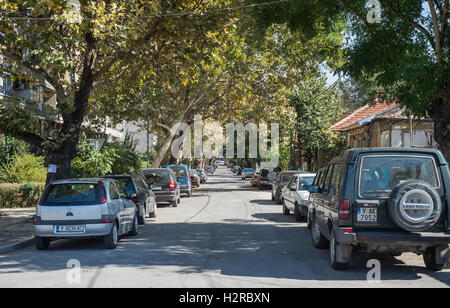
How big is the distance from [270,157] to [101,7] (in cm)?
4164

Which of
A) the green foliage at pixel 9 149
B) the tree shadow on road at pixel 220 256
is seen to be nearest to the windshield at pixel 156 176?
the green foliage at pixel 9 149

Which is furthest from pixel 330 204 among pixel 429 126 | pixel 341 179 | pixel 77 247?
pixel 429 126

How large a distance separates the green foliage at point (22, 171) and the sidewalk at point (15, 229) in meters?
3.57

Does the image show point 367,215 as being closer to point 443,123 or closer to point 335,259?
point 335,259

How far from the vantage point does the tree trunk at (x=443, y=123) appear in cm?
1047

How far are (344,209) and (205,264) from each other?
2633mm

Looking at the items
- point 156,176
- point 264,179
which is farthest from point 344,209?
point 264,179

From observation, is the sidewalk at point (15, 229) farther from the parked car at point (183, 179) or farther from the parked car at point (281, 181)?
the parked car at point (183, 179)

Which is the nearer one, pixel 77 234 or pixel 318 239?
pixel 77 234

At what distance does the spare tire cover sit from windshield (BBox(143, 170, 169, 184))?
1626cm

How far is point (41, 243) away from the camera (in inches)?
422

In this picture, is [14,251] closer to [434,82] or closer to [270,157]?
[434,82]

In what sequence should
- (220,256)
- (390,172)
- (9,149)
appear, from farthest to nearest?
1. (9,149)
2. (220,256)
3. (390,172)

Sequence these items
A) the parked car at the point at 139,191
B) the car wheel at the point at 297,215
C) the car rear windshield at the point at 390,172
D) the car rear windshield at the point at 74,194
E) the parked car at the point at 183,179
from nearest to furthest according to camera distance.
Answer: the car rear windshield at the point at 390,172 → the car rear windshield at the point at 74,194 → the parked car at the point at 139,191 → the car wheel at the point at 297,215 → the parked car at the point at 183,179
